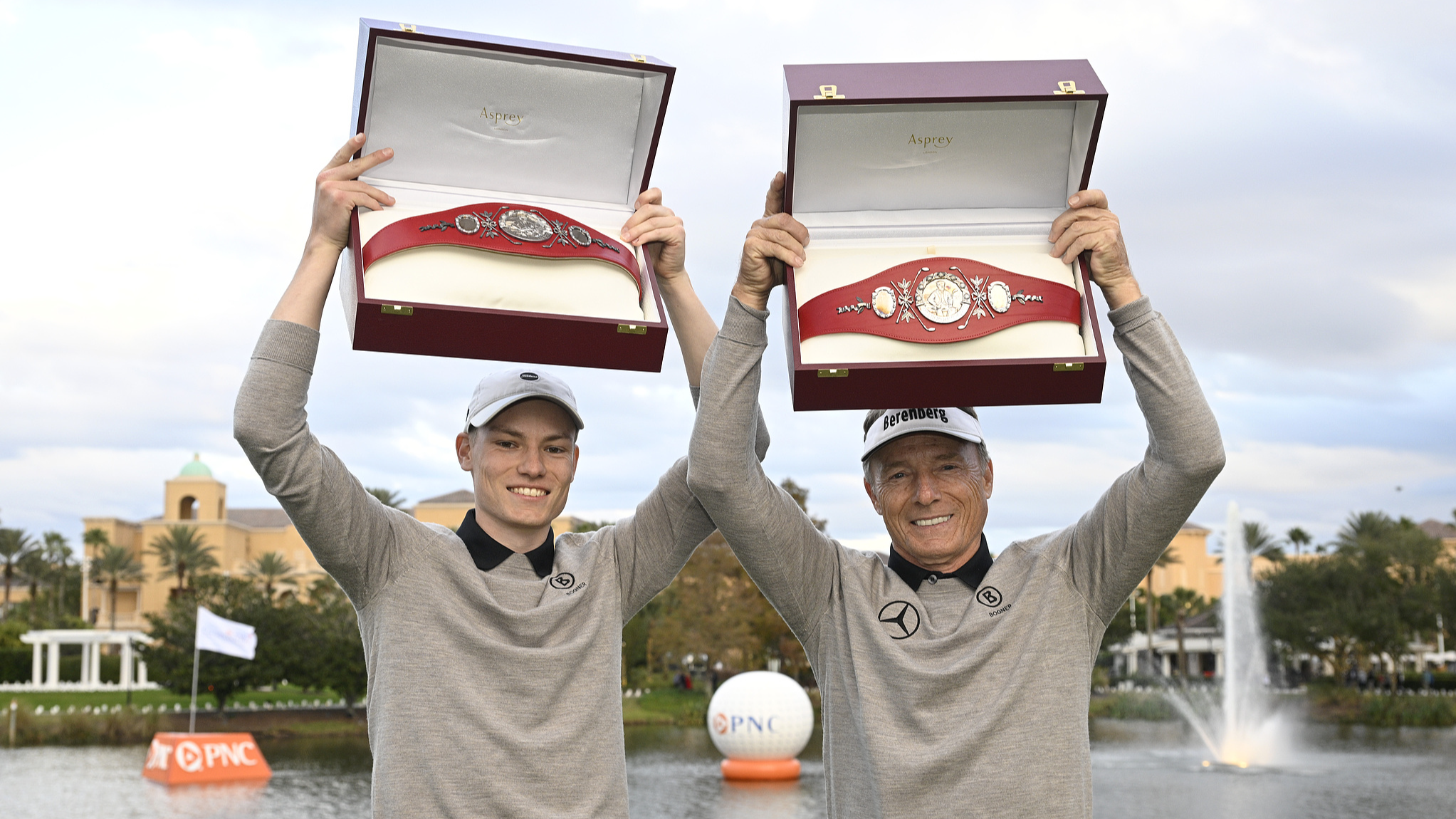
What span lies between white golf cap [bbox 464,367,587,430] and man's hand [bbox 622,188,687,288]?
0.57m

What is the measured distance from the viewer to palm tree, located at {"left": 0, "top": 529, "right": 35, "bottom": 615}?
80.9m

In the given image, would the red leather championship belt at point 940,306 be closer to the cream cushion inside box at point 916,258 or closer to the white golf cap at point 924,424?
the cream cushion inside box at point 916,258

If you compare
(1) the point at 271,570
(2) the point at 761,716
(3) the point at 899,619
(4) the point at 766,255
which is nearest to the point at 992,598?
(3) the point at 899,619

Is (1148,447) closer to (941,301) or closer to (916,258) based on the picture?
(941,301)

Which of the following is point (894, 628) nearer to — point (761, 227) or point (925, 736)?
point (925, 736)

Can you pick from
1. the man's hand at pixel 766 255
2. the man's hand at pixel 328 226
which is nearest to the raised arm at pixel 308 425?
the man's hand at pixel 328 226

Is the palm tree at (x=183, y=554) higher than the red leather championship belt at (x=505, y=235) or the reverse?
the reverse

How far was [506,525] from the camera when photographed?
434 centimetres

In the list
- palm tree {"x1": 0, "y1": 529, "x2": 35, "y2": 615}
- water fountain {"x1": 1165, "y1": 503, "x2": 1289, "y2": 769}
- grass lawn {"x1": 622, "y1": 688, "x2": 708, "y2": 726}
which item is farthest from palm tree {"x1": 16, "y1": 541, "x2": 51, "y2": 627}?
water fountain {"x1": 1165, "y1": 503, "x2": 1289, "y2": 769}

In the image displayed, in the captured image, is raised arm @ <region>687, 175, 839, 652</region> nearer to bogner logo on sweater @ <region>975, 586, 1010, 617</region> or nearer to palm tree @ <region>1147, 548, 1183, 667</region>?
bogner logo on sweater @ <region>975, 586, 1010, 617</region>

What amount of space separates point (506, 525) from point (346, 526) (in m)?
0.55

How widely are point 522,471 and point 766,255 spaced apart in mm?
1128

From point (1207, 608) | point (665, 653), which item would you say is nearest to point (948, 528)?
point (665, 653)

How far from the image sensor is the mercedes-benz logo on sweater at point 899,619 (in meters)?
4.12
